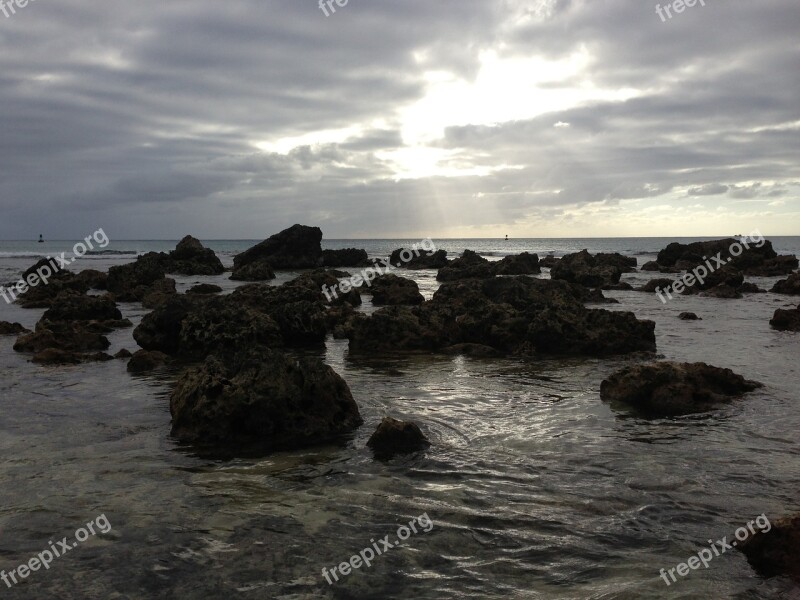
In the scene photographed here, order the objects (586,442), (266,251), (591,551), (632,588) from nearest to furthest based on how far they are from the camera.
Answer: (632,588) < (591,551) < (586,442) < (266,251)

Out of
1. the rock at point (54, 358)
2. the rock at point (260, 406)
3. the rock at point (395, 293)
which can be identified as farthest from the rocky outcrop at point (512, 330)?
the rock at point (395, 293)

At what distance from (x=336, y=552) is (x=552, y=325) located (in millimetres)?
11457

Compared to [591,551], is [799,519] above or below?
above

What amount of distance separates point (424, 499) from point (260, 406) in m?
3.16

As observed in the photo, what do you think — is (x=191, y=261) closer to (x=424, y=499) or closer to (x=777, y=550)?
A: (x=424, y=499)

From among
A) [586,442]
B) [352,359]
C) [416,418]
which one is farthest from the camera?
[352,359]

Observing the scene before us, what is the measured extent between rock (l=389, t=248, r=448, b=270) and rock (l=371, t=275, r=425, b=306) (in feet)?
117

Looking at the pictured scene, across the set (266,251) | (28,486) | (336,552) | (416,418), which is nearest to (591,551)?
(336,552)

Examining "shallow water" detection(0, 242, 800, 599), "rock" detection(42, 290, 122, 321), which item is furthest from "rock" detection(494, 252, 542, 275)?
"shallow water" detection(0, 242, 800, 599)

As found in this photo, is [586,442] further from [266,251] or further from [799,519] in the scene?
[266,251]

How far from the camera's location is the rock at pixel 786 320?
1933cm

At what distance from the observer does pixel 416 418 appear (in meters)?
9.62

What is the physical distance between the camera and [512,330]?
16422 millimetres

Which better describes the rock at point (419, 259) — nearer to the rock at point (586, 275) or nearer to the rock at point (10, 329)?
the rock at point (586, 275)
